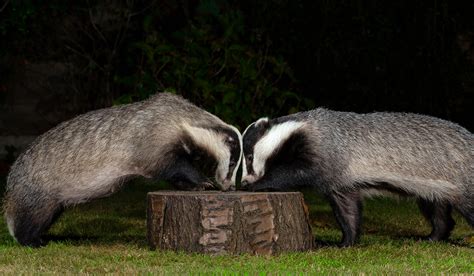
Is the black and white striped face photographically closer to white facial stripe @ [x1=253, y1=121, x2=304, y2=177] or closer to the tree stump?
white facial stripe @ [x1=253, y1=121, x2=304, y2=177]

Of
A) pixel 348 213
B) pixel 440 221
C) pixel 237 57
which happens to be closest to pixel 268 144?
pixel 348 213

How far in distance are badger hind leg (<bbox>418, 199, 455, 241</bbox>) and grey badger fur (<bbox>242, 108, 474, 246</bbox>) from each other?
0.25 meters

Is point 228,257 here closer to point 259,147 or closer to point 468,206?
point 259,147

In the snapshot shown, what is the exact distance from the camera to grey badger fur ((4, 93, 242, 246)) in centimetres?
671

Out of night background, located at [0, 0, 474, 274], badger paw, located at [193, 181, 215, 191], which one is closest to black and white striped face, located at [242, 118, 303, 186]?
badger paw, located at [193, 181, 215, 191]

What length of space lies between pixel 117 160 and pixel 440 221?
2520mm

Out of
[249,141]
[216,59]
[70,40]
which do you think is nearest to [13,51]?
[70,40]

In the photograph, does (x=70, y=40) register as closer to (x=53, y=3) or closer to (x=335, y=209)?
(x=53, y=3)

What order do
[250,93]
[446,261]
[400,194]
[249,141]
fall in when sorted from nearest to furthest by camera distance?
[446,261] → [249,141] → [400,194] → [250,93]

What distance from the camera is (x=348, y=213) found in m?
7.04

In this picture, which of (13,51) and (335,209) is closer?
(335,209)

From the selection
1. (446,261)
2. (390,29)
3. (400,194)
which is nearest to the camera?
(446,261)

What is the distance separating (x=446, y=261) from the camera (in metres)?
6.12

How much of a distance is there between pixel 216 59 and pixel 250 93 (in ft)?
2.02
